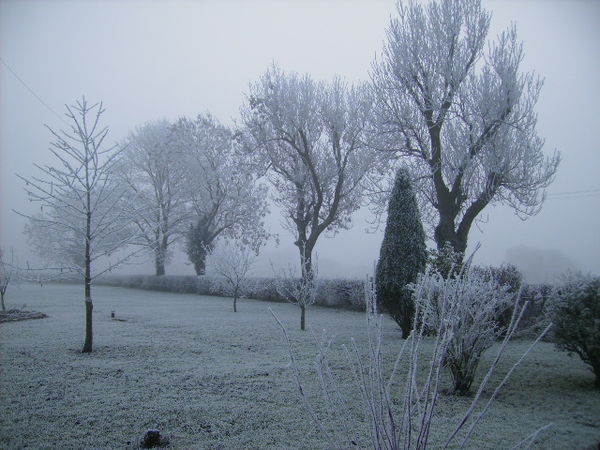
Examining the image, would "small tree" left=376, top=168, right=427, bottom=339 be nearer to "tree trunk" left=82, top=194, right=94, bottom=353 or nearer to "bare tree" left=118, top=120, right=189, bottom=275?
"tree trunk" left=82, top=194, right=94, bottom=353

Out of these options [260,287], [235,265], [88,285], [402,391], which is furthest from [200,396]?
[260,287]

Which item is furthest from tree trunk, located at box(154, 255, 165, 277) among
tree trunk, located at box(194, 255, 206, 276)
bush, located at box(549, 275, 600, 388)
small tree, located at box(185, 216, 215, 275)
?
bush, located at box(549, 275, 600, 388)

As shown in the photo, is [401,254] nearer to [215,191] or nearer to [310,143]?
[310,143]

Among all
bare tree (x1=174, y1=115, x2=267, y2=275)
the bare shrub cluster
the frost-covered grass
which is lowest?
the frost-covered grass

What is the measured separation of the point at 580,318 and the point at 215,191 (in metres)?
25.6

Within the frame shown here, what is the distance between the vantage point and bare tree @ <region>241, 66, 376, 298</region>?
20734 mm

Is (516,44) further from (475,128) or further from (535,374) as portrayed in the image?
(535,374)

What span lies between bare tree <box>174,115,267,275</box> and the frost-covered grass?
1921 centimetres

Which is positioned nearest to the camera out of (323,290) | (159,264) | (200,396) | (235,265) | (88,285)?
(200,396)

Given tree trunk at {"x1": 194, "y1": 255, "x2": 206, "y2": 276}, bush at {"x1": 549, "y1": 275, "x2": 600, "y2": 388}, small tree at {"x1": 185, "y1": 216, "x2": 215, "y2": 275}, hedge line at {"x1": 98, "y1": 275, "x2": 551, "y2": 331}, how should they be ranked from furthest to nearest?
tree trunk at {"x1": 194, "y1": 255, "x2": 206, "y2": 276}, small tree at {"x1": 185, "y1": 216, "x2": 215, "y2": 275}, hedge line at {"x1": 98, "y1": 275, "x2": 551, "y2": 331}, bush at {"x1": 549, "y1": 275, "x2": 600, "y2": 388}

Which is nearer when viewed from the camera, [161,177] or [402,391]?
[402,391]

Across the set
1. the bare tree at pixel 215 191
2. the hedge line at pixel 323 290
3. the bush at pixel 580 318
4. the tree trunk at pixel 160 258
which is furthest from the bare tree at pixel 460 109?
the tree trunk at pixel 160 258

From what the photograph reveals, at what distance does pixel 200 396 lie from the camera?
196 inches

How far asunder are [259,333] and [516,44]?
12.4m
